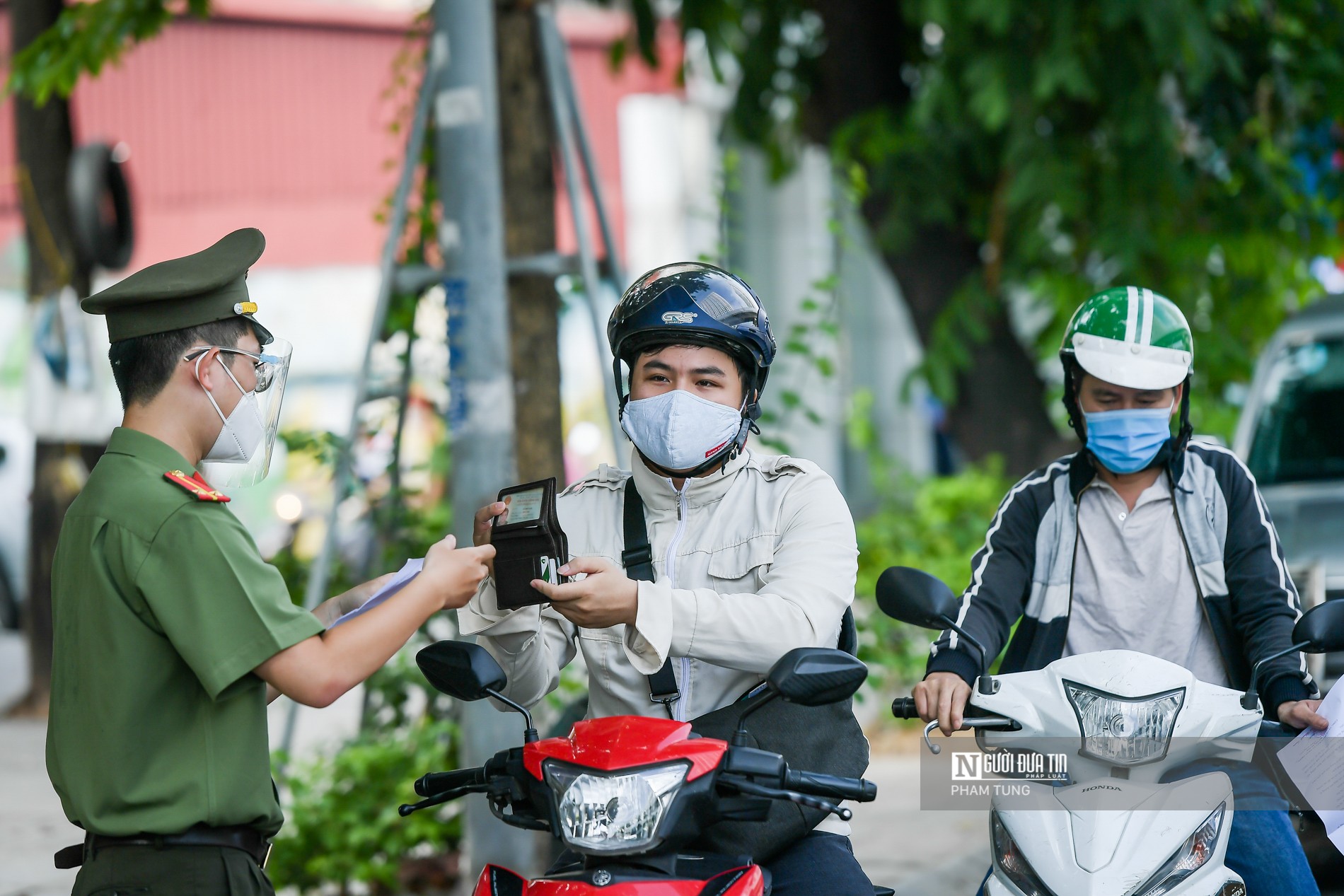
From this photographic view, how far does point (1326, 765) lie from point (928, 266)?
21.0 ft

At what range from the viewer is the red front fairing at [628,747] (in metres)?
2.56

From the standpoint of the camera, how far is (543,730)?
5.61m

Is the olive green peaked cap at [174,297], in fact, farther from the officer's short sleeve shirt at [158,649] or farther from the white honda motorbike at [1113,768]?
the white honda motorbike at [1113,768]

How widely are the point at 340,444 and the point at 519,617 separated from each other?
9.89 ft

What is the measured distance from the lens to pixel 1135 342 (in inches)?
142

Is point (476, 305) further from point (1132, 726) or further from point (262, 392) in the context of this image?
point (1132, 726)

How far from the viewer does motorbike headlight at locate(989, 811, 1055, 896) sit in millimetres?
2932

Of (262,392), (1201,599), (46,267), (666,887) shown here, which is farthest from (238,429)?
(46,267)

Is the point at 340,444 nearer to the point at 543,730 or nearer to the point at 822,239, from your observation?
the point at 543,730

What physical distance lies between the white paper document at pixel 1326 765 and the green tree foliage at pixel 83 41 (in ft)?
17.4

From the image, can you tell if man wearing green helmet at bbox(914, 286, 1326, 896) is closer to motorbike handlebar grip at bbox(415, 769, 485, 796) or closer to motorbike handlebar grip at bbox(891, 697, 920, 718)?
motorbike handlebar grip at bbox(891, 697, 920, 718)

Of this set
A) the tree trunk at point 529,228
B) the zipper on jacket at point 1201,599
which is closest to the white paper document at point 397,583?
the zipper on jacket at point 1201,599

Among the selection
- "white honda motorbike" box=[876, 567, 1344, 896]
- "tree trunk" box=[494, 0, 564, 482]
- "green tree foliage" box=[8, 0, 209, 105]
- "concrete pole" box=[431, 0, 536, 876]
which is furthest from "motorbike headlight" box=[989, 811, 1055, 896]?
"green tree foliage" box=[8, 0, 209, 105]

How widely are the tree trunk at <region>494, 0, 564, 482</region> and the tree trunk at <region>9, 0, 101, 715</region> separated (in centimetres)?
511
